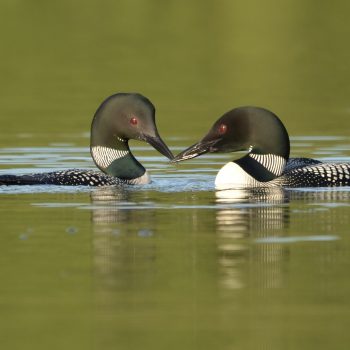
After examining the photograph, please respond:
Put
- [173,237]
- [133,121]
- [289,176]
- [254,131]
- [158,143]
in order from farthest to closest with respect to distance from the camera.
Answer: [133,121] → [158,143] → [254,131] → [289,176] → [173,237]

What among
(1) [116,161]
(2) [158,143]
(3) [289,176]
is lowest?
(3) [289,176]

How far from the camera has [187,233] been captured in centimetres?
965

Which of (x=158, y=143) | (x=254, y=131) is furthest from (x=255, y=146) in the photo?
(x=158, y=143)

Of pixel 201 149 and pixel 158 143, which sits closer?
pixel 201 149

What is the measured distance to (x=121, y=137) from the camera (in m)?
12.8

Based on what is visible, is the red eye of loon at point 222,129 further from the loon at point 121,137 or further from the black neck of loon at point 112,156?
the black neck of loon at point 112,156

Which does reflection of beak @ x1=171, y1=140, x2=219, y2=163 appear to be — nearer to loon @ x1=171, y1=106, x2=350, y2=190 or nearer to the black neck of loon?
loon @ x1=171, y1=106, x2=350, y2=190

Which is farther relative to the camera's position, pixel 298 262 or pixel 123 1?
pixel 123 1

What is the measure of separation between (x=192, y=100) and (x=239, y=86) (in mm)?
2285

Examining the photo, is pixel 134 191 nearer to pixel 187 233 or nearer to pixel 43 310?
pixel 187 233

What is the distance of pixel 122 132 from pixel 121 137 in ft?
0.28

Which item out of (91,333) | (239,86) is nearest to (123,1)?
(239,86)

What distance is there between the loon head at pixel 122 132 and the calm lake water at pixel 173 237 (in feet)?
1.16

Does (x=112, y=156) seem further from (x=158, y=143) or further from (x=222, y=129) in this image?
(x=222, y=129)
